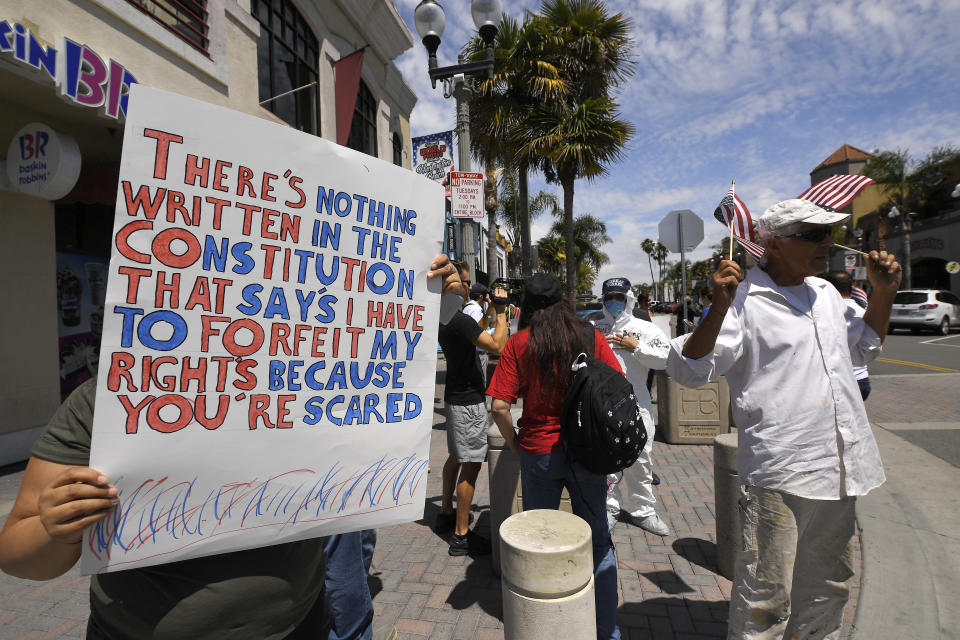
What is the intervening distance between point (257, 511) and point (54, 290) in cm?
670

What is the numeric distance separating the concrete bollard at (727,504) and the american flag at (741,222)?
4.66 feet

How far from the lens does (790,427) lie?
1929 mm

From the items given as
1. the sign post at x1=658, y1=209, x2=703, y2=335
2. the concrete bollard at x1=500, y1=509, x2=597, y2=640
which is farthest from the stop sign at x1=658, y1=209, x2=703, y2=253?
the concrete bollard at x1=500, y1=509, x2=597, y2=640

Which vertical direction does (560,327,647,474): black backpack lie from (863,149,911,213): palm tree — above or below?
below

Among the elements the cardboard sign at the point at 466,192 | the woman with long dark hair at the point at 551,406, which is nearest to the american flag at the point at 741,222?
the woman with long dark hair at the point at 551,406

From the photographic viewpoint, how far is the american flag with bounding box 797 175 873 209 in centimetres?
216

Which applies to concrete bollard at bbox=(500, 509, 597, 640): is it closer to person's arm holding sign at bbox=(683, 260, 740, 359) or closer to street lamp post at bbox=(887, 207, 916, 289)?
person's arm holding sign at bbox=(683, 260, 740, 359)

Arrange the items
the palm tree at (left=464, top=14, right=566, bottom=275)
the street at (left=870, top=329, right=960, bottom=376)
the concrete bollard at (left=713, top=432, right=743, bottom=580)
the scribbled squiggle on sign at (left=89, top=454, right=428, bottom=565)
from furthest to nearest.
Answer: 1. the palm tree at (left=464, top=14, right=566, bottom=275)
2. the street at (left=870, top=329, right=960, bottom=376)
3. the concrete bollard at (left=713, top=432, right=743, bottom=580)
4. the scribbled squiggle on sign at (left=89, top=454, right=428, bottom=565)

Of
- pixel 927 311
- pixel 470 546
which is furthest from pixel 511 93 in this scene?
pixel 927 311

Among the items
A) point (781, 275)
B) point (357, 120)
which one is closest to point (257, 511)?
point (781, 275)

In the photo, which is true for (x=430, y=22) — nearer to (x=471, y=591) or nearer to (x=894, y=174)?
(x=471, y=591)

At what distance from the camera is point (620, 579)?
10.2 feet

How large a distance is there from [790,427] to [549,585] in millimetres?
1131

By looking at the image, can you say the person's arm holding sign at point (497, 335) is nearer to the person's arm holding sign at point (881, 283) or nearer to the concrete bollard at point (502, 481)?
the concrete bollard at point (502, 481)
